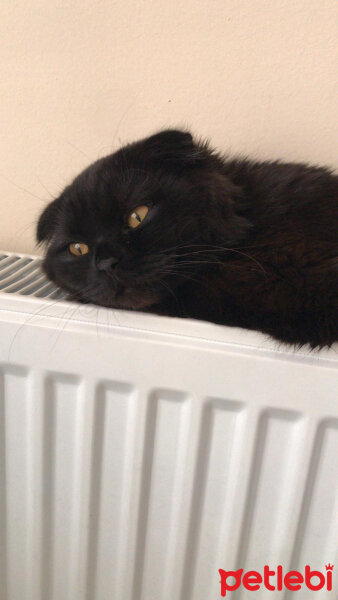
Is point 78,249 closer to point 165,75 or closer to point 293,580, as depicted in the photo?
point 165,75

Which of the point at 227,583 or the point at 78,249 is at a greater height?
the point at 78,249

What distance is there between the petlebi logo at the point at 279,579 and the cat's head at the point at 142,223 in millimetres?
370

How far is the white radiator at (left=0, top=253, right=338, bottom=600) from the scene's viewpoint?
0.55 meters

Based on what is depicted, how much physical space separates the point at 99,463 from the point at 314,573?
0.30 m

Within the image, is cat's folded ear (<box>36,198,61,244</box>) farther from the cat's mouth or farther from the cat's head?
the cat's mouth

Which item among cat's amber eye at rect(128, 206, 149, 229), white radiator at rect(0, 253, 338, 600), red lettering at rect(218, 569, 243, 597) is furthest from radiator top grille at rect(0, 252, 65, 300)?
red lettering at rect(218, 569, 243, 597)

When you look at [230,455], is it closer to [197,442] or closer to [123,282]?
[197,442]

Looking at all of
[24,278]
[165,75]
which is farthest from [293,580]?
[165,75]

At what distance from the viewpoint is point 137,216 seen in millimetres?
586

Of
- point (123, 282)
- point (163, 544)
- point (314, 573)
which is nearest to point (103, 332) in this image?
point (123, 282)

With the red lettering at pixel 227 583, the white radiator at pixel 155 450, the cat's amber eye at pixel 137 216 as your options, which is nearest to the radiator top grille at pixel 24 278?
the white radiator at pixel 155 450

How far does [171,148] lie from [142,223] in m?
0.11

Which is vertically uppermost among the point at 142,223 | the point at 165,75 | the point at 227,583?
the point at 165,75

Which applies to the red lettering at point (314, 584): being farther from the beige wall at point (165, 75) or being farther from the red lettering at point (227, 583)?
the beige wall at point (165, 75)
